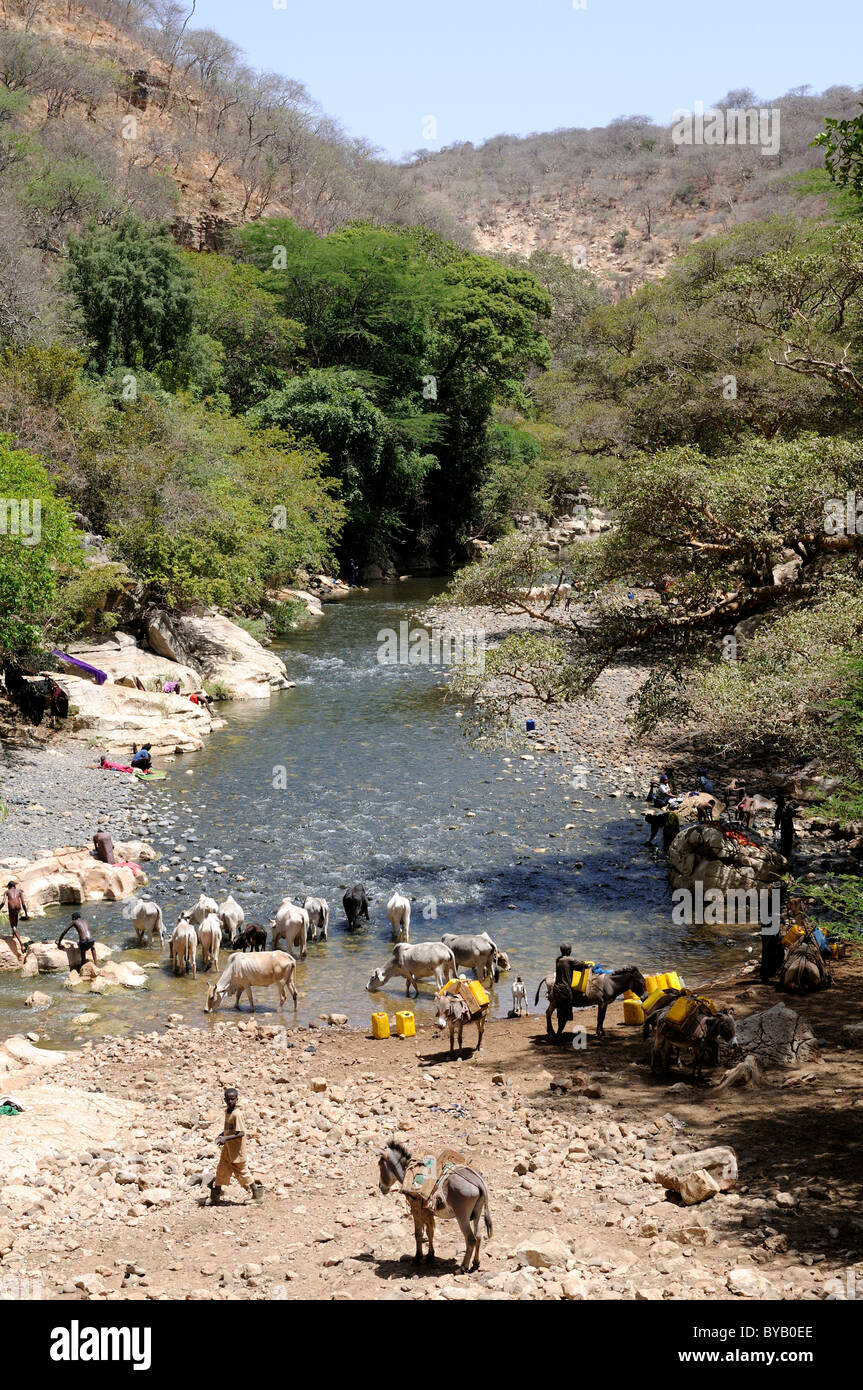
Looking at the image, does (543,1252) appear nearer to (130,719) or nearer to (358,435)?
(130,719)

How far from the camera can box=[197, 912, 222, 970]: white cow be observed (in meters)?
15.4

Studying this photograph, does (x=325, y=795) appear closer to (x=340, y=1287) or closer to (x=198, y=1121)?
(x=198, y=1121)

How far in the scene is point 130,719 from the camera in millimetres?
25953

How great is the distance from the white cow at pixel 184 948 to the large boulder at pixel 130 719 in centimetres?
970

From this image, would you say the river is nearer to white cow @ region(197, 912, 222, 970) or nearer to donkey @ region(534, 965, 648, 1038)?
white cow @ region(197, 912, 222, 970)

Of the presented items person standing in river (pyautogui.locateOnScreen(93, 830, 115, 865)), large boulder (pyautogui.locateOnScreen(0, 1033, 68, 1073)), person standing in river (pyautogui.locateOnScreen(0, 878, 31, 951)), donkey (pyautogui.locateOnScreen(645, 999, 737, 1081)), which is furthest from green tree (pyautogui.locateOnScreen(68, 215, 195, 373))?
donkey (pyautogui.locateOnScreen(645, 999, 737, 1081))

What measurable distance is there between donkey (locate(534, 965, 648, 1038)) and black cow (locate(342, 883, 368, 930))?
3978 millimetres

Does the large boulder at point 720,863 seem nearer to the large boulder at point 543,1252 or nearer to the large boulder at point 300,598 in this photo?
the large boulder at point 543,1252

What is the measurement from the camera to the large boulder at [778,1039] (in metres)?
11.8

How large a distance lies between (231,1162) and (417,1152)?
1.69 meters

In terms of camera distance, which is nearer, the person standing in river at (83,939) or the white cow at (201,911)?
the person standing in river at (83,939)

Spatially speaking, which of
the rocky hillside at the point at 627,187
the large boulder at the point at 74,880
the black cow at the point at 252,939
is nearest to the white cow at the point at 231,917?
the black cow at the point at 252,939
